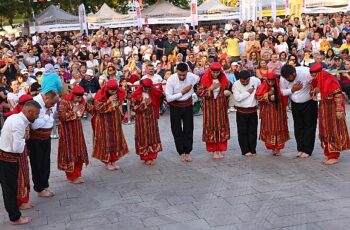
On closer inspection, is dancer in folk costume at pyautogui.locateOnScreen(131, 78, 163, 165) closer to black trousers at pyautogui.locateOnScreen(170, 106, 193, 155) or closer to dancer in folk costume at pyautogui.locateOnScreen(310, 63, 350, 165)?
black trousers at pyautogui.locateOnScreen(170, 106, 193, 155)

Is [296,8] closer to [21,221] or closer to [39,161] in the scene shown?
[39,161]

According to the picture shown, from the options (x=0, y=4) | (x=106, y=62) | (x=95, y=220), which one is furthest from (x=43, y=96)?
(x=0, y=4)

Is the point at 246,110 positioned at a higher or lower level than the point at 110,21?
lower

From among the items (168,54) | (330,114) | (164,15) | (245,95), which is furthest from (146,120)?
(164,15)

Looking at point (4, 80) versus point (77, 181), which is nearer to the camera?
point (77, 181)

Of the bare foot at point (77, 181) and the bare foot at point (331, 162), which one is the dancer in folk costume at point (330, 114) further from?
the bare foot at point (77, 181)

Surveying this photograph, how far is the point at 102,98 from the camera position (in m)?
7.37

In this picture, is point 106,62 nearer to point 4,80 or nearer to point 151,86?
point 4,80

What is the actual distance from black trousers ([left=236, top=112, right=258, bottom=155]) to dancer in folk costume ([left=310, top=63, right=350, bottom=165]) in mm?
991

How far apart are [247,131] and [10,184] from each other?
379 cm

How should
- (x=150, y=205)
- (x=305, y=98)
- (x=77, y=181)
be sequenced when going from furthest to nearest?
(x=305, y=98) → (x=77, y=181) → (x=150, y=205)

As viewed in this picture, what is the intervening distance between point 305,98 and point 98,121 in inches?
117

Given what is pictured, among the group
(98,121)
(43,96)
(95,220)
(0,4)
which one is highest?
(0,4)

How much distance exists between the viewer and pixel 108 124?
7.48m
